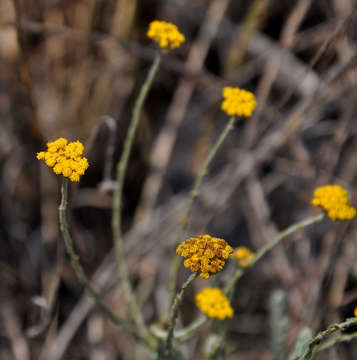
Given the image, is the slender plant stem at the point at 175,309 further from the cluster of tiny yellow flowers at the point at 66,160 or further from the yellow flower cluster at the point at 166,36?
the yellow flower cluster at the point at 166,36

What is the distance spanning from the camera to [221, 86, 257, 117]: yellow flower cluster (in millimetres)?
1144

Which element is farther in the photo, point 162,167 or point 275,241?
point 162,167

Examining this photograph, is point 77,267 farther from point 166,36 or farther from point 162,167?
point 162,167

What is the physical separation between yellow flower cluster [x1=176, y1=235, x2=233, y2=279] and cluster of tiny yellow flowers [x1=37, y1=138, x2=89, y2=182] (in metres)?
0.26

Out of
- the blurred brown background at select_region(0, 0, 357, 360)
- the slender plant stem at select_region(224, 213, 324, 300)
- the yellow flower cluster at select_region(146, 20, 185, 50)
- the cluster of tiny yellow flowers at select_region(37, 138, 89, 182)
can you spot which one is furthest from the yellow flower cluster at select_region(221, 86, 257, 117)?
the blurred brown background at select_region(0, 0, 357, 360)

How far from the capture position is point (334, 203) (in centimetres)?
110

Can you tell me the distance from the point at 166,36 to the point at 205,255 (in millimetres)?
676

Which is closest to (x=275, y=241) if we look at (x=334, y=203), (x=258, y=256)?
(x=258, y=256)

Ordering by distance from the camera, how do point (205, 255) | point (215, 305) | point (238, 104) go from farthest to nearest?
point (238, 104)
point (215, 305)
point (205, 255)

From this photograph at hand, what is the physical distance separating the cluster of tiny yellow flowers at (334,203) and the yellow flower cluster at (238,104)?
0.28 meters

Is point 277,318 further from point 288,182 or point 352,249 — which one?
point 288,182

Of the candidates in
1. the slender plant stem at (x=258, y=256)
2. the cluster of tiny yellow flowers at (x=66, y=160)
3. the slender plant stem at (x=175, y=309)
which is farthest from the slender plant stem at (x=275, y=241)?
the cluster of tiny yellow flowers at (x=66, y=160)

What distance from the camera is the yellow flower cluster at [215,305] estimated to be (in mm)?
1013

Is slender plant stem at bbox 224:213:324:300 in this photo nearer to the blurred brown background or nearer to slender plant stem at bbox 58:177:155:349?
slender plant stem at bbox 58:177:155:349
